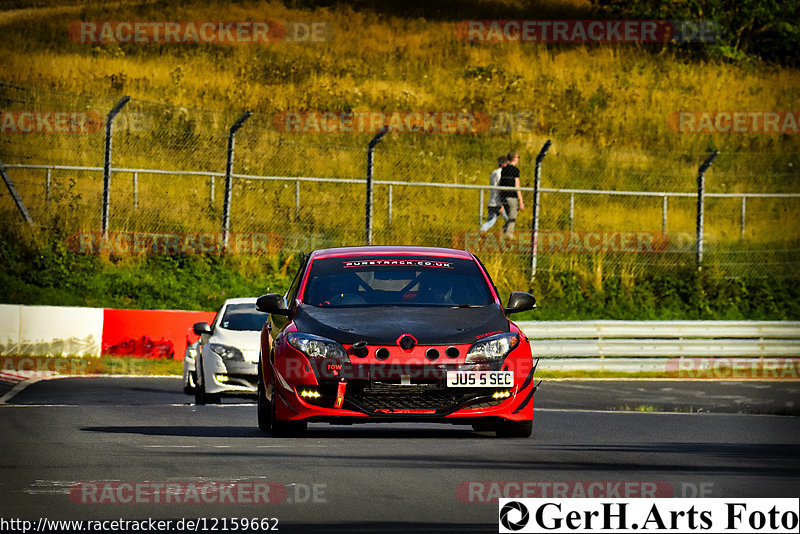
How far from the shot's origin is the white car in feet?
63.3

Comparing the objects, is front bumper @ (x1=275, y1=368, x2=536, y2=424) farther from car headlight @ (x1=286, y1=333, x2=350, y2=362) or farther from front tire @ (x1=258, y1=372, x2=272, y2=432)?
front tire @ (x1=258, y1=372, x2=272, y2=432)

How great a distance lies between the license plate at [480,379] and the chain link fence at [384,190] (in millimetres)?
18423

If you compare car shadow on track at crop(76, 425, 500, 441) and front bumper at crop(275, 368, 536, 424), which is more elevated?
front bumper at crop(275, 368, 536, 424)

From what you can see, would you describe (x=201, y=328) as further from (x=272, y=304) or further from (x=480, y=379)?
(x=480, y=379)

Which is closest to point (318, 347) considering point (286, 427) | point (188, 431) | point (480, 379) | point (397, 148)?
point (286, 427)

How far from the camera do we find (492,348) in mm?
13375

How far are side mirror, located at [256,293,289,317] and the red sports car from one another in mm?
11

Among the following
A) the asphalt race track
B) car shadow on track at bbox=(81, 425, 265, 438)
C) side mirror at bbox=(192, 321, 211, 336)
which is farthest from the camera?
side mirror at bbox=(192, 321, 211, 336)

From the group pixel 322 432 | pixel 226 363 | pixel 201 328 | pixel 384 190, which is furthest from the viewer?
pixel 384 190

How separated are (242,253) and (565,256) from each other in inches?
234

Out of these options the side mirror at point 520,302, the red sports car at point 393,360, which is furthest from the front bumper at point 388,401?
the side mirror at point 520,302

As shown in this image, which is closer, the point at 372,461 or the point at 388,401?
the point at 372,461

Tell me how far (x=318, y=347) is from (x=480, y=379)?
1224 mm

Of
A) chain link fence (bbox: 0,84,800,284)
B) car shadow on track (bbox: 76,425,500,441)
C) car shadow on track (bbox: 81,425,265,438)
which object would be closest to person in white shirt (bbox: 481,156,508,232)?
chain link fence (bbox: 0,84,800,284)
